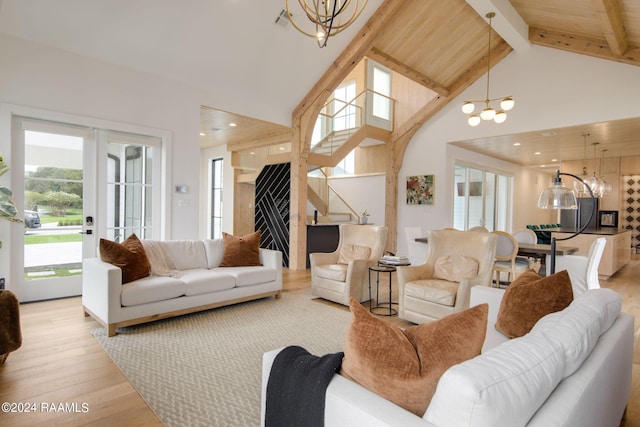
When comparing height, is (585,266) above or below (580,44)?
below

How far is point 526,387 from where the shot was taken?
0.89 meters

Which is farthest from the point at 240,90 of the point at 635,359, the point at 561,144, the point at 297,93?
the point at 561,144

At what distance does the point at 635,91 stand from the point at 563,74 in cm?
105

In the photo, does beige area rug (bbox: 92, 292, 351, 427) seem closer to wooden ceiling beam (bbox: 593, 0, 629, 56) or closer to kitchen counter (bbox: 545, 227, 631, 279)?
wooden ceiling beam (bbox: 593, 0, 629, 56)

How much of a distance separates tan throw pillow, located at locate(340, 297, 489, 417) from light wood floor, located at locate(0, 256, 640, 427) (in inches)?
60.2

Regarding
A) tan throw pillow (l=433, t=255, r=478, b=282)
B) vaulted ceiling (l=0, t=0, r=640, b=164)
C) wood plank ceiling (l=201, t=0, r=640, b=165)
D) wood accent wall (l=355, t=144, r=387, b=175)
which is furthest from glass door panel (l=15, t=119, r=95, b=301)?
wood accent wall (l=355, t=144, r=387, b=175)

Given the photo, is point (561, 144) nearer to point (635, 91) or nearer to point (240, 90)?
point (635, 91)

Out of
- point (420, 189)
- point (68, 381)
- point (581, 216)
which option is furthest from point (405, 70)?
point (68, 381)

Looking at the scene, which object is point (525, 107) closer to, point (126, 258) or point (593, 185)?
point (593, 185)

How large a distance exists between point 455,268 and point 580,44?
4727 millimetres

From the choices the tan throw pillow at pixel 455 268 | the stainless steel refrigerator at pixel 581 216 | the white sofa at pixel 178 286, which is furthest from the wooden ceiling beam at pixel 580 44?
the white sofa at pixel 178 286

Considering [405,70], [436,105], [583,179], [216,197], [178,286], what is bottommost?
[178,286]

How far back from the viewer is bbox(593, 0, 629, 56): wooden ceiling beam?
3.92m

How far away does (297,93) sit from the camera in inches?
241
